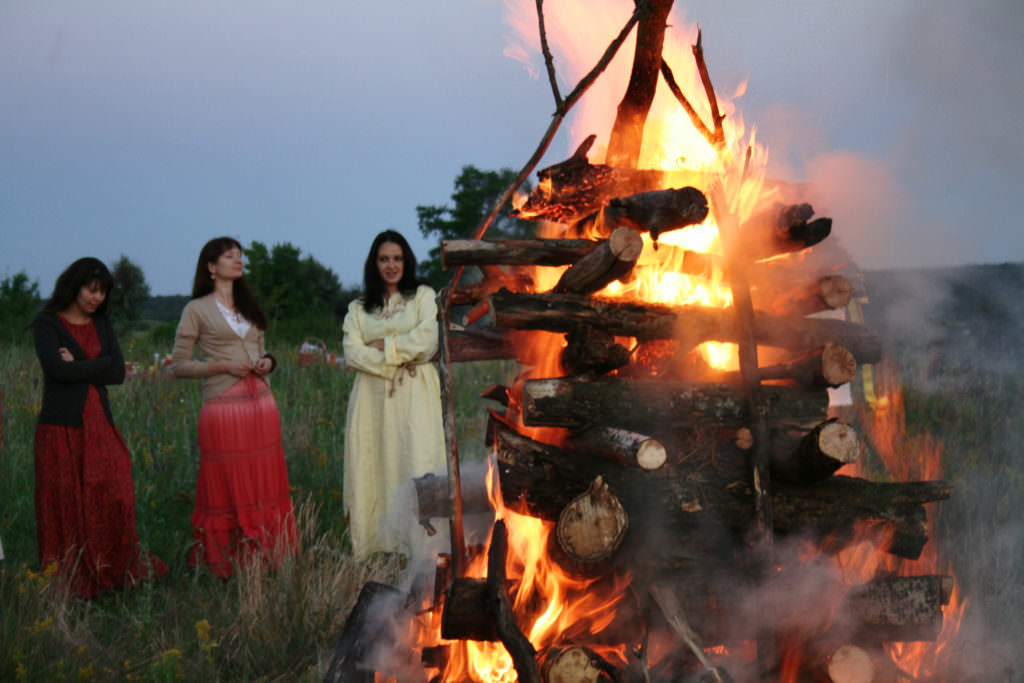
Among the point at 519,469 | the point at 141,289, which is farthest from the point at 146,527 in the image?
the point at 141,289

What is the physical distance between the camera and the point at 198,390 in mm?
9242

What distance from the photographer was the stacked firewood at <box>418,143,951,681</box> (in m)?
2.44

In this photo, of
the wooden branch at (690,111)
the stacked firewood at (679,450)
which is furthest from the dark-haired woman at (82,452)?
the wooden branch at (690,111)

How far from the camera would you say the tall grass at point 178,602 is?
320 centimetres

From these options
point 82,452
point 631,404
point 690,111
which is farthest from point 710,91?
point 82,452

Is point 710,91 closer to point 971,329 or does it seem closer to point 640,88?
point 640,88

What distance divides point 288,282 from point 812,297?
21899mm

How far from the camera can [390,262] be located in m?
5.06

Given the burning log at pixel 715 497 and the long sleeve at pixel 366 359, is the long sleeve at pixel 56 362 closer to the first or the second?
the long sleeve at pixel 366 359

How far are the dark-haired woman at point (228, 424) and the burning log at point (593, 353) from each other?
257 cm

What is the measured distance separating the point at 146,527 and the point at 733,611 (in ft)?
14.9

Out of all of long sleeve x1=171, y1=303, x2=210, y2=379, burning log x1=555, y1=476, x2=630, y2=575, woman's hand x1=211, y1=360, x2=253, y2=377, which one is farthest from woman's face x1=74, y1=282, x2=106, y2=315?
burning log x1=555, y1=476, x2=630, y2=575

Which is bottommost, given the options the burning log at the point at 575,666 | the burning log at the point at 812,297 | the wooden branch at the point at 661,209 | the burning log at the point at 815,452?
the burning log at the point at 575,666

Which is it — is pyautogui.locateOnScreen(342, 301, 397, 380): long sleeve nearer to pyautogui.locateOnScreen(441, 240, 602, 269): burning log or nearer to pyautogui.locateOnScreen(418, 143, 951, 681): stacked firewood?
pyautogui.locateOnScreen(418, 143, 951, 681): stacked firewood
